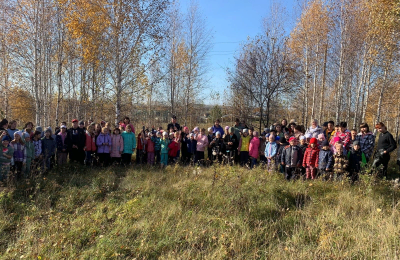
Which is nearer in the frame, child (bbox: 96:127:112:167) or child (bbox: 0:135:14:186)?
child (bbox: 0:135:14:186)

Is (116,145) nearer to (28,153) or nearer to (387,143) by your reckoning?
(28,153)

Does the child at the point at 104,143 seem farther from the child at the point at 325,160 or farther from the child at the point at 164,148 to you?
the child at the point at 325,160

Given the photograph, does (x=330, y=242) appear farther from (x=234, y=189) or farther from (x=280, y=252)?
(x=234, y=189)

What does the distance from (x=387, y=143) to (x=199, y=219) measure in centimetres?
618

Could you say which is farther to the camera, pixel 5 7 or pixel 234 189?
pixel 5 7

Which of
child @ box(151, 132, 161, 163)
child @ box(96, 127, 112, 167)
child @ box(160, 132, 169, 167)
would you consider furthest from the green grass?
child @ box(151, 132, 161, 163)

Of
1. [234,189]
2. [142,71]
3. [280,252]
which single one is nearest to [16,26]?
[142,71]

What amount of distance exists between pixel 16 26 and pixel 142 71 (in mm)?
5834

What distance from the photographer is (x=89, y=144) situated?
25.4 feet

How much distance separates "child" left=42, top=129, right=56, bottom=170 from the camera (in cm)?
701

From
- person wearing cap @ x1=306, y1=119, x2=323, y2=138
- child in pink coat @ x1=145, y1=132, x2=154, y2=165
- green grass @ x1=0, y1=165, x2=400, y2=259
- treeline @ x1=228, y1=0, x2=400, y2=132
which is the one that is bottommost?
green grass @ x1=0, y1=165, x2=400, y2=259

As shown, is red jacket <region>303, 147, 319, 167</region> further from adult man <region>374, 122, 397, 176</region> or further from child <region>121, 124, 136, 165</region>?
child <region>121, 124, 136, 165</region>

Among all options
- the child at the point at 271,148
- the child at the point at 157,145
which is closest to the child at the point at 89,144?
the child at the point at 157,145

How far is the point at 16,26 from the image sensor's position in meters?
10.2
